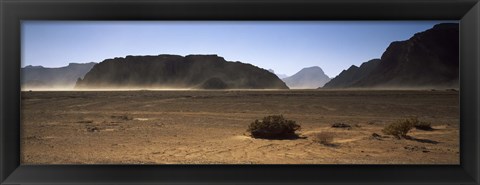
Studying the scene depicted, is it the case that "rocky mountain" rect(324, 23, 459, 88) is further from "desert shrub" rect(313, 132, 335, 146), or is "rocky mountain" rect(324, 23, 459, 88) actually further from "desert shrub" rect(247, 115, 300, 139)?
"desert shrub" rect(313, 132, 335, 146)

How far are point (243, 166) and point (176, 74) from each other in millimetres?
52010

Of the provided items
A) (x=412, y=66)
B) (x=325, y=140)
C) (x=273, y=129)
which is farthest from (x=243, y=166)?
(x=412, y=66)

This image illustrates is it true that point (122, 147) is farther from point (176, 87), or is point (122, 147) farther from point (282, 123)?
point (176, 87)

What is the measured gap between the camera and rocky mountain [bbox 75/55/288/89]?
4953 cm

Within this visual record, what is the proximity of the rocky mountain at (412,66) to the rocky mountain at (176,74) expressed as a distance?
10812 mm

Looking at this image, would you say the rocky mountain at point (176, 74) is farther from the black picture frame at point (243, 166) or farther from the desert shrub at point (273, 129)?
the black picture frame at point (243, 166)

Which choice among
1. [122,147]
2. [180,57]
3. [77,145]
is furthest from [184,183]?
[180,57]

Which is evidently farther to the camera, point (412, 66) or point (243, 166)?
point (412, 66)

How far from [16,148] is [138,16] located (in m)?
1.14

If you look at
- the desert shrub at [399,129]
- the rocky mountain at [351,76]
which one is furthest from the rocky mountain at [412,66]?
the desert shrub at [399,129]

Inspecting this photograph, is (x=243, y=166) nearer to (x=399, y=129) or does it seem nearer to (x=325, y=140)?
(x=325, y=140)

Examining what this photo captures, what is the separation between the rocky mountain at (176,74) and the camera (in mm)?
49531

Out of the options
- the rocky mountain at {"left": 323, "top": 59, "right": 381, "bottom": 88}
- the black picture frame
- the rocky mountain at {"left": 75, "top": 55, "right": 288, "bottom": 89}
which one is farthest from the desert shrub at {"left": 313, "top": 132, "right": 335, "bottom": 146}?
the rocky mountain at {"left": 75, "top": 55, "right": 288, "bottom": 89}

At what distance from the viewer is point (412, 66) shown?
41031 millimetres
